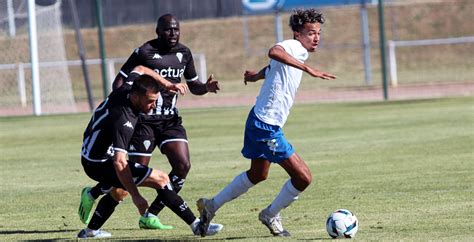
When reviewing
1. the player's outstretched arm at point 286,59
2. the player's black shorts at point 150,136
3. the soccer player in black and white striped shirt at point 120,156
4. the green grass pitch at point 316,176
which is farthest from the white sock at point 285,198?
the player's black shorts at point 150,136

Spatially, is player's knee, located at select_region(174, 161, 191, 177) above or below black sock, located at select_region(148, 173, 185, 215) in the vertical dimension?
above

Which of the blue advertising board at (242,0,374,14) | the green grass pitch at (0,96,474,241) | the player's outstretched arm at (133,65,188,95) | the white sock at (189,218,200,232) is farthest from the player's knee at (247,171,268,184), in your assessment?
the blue advertising board at (242,0,374,14)

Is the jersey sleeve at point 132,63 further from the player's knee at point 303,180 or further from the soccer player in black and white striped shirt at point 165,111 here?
the player's knee at point 303,180

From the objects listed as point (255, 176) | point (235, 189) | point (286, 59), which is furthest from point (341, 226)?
point (286, 59)

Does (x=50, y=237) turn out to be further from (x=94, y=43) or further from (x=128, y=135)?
(x=94, y=43)

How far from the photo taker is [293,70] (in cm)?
924

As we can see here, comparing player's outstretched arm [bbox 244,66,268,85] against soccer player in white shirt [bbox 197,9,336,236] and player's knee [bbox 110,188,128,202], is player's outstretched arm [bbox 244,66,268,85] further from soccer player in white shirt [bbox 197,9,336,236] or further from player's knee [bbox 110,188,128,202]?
player's knee [bbox 110,188,128,202]

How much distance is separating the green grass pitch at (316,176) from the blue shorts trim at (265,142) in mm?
699

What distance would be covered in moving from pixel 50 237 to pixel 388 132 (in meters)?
10.3

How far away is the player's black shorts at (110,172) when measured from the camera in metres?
9.10

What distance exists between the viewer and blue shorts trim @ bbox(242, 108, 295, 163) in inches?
357

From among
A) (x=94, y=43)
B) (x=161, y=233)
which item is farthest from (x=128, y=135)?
(x=94, y=43)

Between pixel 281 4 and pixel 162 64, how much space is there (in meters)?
27.0

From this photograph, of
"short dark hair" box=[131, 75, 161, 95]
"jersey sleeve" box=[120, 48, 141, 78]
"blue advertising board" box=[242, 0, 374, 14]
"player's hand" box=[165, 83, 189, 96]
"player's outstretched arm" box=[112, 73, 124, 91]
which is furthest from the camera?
"blue advertising board" box=[242, 0, 374, 14]
